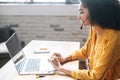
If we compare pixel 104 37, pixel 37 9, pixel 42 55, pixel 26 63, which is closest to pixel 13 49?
pixel 26 63

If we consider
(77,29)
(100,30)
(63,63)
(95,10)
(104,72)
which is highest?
(95,10)

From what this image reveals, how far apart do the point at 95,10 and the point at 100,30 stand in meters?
0.16

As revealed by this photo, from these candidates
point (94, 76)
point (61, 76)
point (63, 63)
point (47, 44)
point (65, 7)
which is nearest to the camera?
point (94, 76)

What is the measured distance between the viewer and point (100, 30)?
145 centimetres

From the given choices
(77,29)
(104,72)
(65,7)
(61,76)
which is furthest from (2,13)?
(104,72)

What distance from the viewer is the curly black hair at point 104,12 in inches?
53.1

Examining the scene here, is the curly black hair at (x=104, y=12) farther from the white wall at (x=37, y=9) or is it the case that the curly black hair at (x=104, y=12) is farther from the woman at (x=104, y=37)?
the white wall at (x=37, y=9)

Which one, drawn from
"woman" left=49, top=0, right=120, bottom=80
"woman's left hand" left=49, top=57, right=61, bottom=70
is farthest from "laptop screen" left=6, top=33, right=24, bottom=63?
"woman" left=49, top=0, right=120, bottom=80

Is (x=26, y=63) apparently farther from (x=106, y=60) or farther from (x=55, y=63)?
(x=106, y=60)

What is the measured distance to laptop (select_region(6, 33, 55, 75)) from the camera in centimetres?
152

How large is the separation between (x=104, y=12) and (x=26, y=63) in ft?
2.38

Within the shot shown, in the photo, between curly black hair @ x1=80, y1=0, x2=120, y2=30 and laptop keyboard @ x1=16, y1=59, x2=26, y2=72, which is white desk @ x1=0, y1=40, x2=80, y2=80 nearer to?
laptop keyboard @ x1=16, y1=59, x2=26, y2=72

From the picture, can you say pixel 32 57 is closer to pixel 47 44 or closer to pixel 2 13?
pixel 47 44

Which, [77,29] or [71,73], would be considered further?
[77,29]
